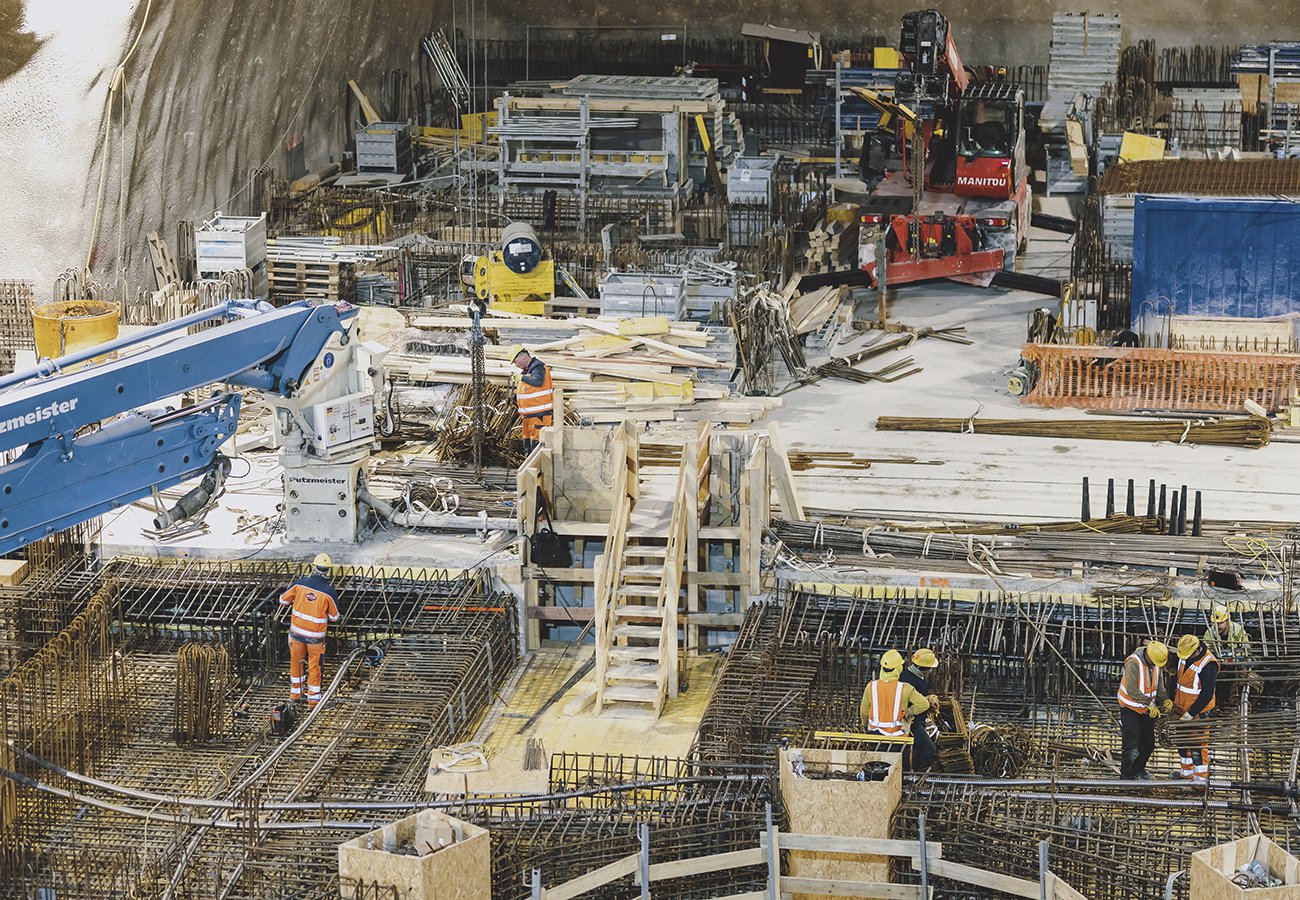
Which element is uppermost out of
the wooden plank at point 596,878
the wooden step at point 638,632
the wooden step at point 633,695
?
the wooden step at point 638,632

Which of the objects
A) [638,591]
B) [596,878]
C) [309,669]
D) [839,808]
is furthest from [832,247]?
[596,878]

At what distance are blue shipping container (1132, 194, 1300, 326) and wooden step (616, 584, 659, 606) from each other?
9586 millimetres

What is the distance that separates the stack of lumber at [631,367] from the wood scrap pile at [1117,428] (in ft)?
5.37

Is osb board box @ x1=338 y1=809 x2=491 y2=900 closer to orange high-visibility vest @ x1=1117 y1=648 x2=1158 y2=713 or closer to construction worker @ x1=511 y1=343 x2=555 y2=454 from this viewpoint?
orange high-visibility vest @ x1=1117 y1=648 x2=1158 y2=713

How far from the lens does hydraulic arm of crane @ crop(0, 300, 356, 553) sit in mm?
17109

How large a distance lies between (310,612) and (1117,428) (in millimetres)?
10022

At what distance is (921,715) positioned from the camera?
16.4 m

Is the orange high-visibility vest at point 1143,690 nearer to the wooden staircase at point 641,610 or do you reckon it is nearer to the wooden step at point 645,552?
the wooden staircase at point 641,610

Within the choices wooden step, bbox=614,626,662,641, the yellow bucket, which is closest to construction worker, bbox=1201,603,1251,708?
wooden step, bbox=614,626,662,641

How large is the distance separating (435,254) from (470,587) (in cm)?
1041

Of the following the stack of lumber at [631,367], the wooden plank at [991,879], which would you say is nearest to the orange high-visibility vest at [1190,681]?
the wooden plank at [991,879]

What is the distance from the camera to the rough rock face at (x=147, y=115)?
27.7 metres

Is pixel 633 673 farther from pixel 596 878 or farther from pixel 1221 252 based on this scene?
pixel 1221 252

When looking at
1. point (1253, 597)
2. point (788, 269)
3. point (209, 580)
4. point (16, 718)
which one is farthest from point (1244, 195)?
point (16, 718)
